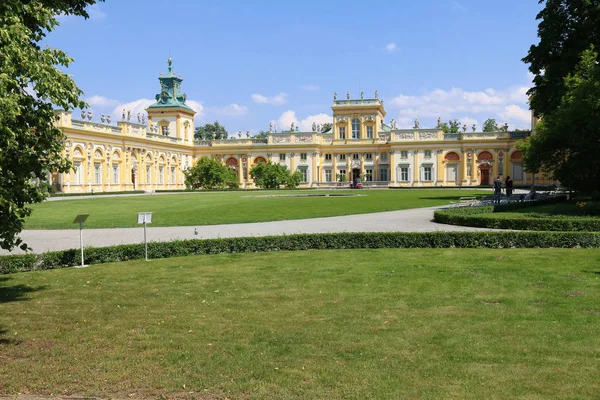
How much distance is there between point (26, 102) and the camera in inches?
287

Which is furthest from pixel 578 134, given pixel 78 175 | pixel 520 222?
pixel 78 175

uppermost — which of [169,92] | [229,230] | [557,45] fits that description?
[169,92]

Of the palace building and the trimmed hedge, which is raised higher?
the palace building

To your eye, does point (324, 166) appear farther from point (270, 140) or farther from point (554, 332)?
point (554, 332)

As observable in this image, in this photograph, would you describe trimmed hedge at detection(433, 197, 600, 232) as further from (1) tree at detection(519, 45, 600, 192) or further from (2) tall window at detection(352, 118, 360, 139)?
(2) tall window at detection(352, 118, 360, 139)

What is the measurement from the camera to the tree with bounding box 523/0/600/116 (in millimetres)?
29391

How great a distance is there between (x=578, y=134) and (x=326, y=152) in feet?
188

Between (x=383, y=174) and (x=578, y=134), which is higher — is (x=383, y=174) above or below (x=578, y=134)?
below

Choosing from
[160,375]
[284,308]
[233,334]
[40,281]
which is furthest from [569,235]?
[40,281]

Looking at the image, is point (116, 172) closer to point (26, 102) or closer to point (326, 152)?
point (326, 152)

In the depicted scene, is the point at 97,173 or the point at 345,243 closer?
the point at 345,243

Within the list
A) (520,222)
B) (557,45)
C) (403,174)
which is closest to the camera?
(520,222)

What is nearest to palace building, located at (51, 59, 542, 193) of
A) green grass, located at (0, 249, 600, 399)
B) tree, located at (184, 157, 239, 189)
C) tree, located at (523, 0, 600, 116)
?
tree, located at (184, 157, 239, 189)

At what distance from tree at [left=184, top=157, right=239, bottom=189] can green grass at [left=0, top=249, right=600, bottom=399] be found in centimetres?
5678
